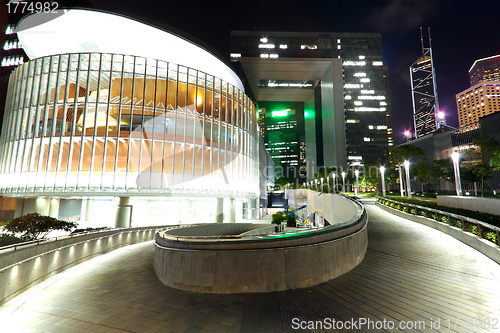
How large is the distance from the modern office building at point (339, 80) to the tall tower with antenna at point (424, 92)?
107 metres

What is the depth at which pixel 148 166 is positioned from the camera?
2473 cm

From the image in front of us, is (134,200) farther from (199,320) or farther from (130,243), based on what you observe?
(199,320)

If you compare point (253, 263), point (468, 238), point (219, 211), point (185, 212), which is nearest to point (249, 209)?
point (219, 211)

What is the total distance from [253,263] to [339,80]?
293 ft

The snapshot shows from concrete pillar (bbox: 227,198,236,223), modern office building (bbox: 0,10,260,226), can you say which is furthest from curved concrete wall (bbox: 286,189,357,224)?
modern office building (bbox: 0,10,260,226)

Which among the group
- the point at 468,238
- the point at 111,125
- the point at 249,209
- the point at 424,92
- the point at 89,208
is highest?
the point at 424,92

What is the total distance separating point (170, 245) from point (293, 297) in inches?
175

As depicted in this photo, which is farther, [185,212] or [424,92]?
[424,92]

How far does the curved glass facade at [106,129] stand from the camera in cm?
2378

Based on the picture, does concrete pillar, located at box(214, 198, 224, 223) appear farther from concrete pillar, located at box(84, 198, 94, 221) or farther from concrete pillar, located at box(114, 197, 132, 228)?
Answer: concrete pillar, located at box(84, 198, 94, 221)

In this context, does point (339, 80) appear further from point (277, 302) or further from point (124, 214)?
point (277, 302)

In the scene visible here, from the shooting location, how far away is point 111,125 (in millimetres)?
24688

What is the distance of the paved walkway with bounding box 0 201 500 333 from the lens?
545cm

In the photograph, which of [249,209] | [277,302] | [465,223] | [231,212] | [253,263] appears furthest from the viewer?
[249,209]
